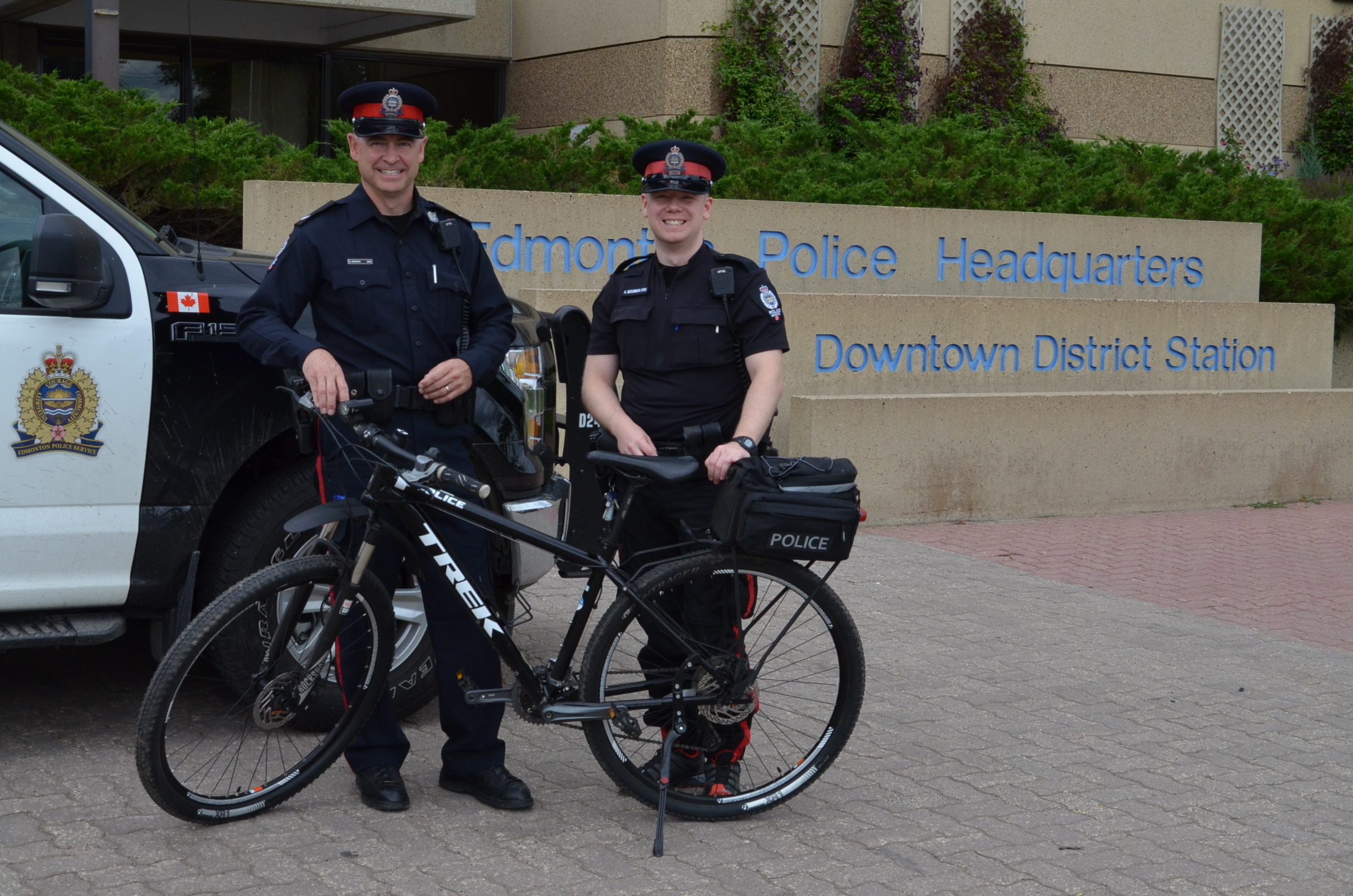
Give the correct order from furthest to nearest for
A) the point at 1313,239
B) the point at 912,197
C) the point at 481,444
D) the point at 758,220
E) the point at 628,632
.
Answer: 1. the point at 1313,239
2. the point at 912,197
3. the point at 758,220
4. the point at 481,444
5. the point at 628,632

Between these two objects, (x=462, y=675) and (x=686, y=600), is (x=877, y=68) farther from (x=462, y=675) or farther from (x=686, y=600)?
(x=462, y=675)

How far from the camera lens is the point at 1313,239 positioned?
12984 millimetres

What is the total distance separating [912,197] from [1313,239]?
399cm

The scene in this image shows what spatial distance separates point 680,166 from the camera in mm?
4246

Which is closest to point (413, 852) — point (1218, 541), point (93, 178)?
point (93, 178)

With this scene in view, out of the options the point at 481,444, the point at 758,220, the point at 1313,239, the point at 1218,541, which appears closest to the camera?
the point at 481,444

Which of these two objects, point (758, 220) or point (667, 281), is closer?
point (667, 281)

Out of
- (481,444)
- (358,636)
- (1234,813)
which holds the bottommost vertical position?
(1234,813)

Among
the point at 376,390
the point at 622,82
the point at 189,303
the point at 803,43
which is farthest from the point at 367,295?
the point at 803,43

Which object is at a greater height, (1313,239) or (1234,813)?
(1313,239)

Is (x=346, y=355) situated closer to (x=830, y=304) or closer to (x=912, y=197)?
(x=830, y=304)

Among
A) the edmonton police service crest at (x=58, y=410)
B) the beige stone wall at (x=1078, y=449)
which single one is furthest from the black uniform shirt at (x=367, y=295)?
the beige stone wall at (x=1078, y=449)

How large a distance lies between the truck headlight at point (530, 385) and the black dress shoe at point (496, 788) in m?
1.18

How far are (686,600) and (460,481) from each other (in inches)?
29.0
